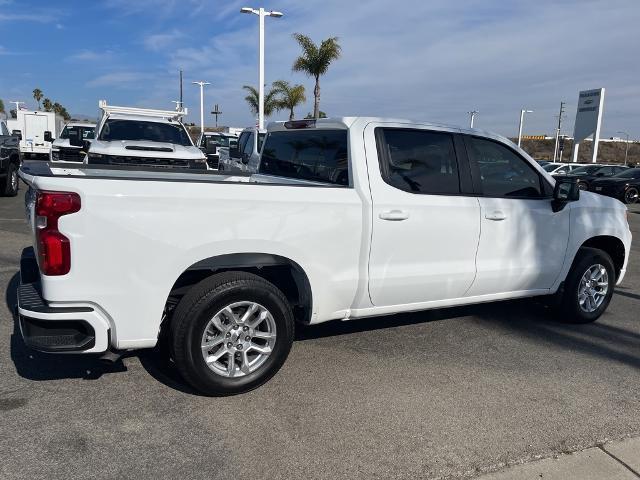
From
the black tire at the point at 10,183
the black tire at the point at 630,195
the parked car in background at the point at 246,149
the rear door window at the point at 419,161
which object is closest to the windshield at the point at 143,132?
the parked car in background at the point at 246,149

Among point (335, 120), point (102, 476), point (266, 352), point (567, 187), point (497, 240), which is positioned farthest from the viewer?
point (567, 187)

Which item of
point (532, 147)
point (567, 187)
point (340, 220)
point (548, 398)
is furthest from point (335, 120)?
point (532, 147)

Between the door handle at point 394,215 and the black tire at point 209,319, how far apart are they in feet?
3.06

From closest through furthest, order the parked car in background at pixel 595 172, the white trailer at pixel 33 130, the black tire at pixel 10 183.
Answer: the black tire at pixel 10 183 → the parked car in background at pixel 595 172 → the white trailer at pixel 33 130

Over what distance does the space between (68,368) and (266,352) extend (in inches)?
58.4

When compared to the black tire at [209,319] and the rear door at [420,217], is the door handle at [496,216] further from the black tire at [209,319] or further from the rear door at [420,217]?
the black tire at [209,319]

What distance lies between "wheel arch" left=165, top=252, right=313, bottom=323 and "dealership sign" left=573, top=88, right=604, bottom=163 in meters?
33.9

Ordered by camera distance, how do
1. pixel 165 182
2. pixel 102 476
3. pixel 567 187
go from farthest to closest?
pixel 567 187
pixel 165 182
pixel 102 476

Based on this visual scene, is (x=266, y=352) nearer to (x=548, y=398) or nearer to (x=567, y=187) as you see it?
(x=548, y=398)

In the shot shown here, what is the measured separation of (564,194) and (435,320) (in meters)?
1.67

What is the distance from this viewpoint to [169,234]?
3.19m

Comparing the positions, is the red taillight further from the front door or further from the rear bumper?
the front door

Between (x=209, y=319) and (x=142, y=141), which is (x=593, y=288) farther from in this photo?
(x=142, y=141)

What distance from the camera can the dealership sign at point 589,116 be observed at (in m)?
32.8
